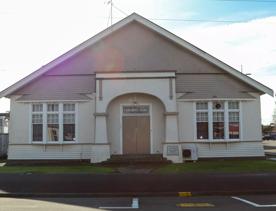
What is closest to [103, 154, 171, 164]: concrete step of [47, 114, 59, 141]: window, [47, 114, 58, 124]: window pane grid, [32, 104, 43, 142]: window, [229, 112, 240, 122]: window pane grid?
[47, 114, 59, 141]: window

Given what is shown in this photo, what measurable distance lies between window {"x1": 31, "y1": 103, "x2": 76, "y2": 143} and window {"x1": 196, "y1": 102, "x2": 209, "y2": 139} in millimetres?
7113

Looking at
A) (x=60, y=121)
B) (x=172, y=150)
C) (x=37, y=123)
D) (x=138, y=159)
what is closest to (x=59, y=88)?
(x=60, y=121)

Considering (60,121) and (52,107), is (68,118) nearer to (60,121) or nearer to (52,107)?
(60,121)

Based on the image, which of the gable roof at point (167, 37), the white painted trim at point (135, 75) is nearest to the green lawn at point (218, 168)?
the white painted trim at point (135, 75)

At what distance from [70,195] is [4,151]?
25124mm

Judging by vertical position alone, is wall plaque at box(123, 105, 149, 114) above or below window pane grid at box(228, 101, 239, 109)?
below

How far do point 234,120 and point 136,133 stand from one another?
570 centimetres

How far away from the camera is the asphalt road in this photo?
40.2ft

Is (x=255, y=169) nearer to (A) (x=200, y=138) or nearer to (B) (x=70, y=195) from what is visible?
(A) (x=200, y=138)

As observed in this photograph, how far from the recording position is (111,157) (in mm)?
27688

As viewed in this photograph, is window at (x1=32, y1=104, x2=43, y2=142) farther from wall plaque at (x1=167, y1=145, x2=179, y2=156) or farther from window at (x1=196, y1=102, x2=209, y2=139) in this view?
window at (x1=196, y1=102, x2=209, y2=139)

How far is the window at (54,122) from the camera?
2834 cm

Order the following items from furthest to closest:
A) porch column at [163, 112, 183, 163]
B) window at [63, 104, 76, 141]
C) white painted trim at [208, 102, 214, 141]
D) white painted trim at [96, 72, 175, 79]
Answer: window at [63, 104, 76, 141], white painted trim at [208, 102, 214, 141], white painted trim at [96, 72, 175, 79], porch column at [163, 112, 183, 163]

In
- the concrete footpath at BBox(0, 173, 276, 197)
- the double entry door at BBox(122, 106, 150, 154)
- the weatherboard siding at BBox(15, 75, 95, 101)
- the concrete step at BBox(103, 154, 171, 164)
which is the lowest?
the concrete footpath at BBox(0, 173, 276, 197)
